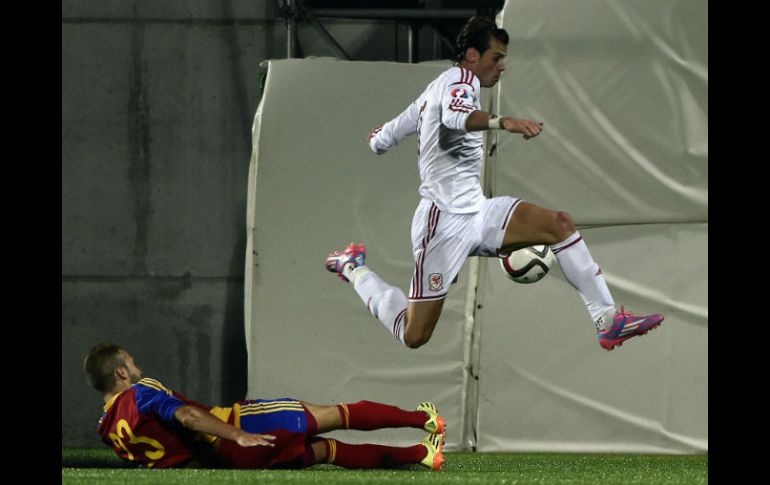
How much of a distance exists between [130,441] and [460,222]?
67.9 inches

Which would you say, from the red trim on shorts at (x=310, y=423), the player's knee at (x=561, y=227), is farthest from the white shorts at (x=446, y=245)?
the red trim on shorts at (x=310, y=423)

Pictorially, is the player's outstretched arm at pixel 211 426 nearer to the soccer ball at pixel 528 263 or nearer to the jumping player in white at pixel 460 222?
the jumping player in white at pixel 460 222

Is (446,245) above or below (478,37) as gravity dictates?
below

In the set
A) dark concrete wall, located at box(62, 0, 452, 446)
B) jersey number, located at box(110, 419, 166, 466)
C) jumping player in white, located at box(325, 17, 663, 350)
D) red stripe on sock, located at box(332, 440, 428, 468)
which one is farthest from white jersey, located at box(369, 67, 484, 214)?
dark concrete wall, located at box(62, 0, 452, 446)

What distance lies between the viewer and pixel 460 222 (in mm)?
5512

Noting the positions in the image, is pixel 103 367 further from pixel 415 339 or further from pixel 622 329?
pixel 622 329

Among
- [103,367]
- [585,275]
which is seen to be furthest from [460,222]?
[103,367]

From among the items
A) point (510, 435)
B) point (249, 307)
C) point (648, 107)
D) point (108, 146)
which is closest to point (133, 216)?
point (108, 146)

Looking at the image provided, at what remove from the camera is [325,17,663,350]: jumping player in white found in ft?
17.2

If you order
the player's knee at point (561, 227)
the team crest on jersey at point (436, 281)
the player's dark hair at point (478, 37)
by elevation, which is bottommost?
the team crest on jersey at point (436, 281)

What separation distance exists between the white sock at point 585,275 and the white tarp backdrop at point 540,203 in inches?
76.2

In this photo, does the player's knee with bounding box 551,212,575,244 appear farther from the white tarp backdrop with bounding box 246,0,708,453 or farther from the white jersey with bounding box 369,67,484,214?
the white tarp backdrop with bounding box 246,0,708,453

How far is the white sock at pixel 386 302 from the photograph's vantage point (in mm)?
5578

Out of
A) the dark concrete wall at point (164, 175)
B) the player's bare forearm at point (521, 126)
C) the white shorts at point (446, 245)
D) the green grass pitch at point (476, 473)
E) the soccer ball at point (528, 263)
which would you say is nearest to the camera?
the green grass pitch at point (476, 473)
